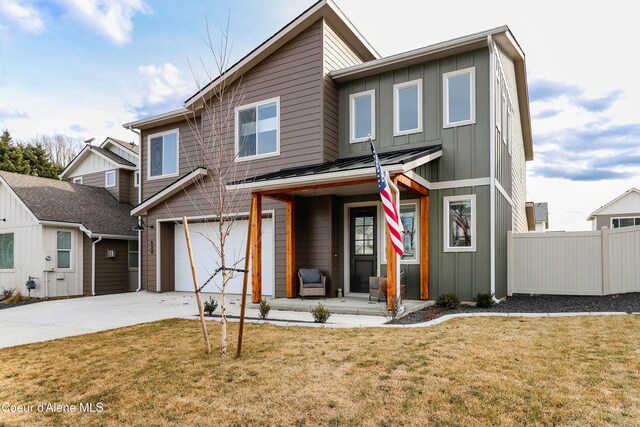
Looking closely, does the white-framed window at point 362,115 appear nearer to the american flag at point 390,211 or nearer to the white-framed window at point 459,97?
the white-framed window at point 459,97

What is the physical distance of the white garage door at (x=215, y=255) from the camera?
11.8 meters

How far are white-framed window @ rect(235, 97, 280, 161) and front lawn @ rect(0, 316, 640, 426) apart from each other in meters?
6.56

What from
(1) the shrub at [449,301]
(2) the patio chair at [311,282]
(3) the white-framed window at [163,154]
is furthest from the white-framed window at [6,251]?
(1) the shrub at [449,301]

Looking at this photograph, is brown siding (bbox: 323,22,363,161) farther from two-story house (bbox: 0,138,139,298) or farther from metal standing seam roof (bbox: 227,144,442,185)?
two-story house (bbox: 0,138,139,298)

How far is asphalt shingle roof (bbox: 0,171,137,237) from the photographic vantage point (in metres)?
14.4

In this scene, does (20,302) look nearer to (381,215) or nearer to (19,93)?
(19,93)

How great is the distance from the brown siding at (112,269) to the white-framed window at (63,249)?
0.94 meters

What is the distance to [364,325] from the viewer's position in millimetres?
7059

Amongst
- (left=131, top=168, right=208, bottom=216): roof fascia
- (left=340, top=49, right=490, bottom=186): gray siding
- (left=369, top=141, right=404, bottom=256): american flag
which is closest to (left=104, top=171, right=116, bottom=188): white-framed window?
(left=131, top=168, right=208, bottom=216): roof fascia

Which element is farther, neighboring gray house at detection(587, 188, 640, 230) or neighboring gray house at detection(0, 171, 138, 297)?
neighboring gray house at detection(587, 188, 640, 230)

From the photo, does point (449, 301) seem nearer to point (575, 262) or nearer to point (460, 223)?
point (460, 223)

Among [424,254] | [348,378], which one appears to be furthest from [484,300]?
→ [348,378]

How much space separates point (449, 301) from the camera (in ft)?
28.7

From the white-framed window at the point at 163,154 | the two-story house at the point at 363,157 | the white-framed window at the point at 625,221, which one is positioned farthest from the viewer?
the white-framed window at the point at 625,221
